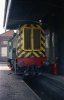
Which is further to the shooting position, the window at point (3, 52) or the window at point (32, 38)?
the window at point (3, 52)

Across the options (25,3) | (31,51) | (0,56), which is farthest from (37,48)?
(0,56)

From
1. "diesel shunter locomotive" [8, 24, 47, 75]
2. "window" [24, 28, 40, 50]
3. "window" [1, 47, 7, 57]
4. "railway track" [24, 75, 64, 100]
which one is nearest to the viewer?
"railway track" [24, 75, 64, 100]

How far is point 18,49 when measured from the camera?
62.3 ft

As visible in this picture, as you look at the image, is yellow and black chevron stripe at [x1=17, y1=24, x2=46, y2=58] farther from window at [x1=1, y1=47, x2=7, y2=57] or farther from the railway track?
window at [x1=1, y1=47, x2=7, y2=57]

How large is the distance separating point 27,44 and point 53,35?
4.10 metres

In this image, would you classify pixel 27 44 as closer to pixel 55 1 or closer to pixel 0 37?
pixel 55 1

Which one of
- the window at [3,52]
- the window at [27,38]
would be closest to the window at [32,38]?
the window at [27,38]

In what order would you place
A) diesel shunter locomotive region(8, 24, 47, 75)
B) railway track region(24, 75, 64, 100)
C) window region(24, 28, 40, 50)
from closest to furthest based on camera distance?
railway track region(24, 75, 64, 100)
diesel shunter locomotive region(8, 24, 47, 75)
window region(24, 28, 40, 50)

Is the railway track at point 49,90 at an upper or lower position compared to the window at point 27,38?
lower

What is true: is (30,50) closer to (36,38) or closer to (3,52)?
(36,38)

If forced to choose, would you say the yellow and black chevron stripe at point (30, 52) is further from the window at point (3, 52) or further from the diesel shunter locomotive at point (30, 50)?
the window at point (3, 52)

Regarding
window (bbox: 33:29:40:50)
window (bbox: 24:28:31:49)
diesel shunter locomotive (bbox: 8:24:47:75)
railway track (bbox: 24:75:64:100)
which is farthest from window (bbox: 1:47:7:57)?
window (bbox: 24:28:31:49)

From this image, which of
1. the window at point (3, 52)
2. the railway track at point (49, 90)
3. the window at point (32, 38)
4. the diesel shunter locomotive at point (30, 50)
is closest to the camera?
the railway track at point (49, 90)

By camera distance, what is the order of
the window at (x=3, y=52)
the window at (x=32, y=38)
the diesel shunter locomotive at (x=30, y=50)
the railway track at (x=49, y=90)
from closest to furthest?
the railway track at (x=49, y=90)
the diesel shunter locomotive at (x=30, y=50)
the window at (x=32, y=38)
the window at (x=3, y=52)
